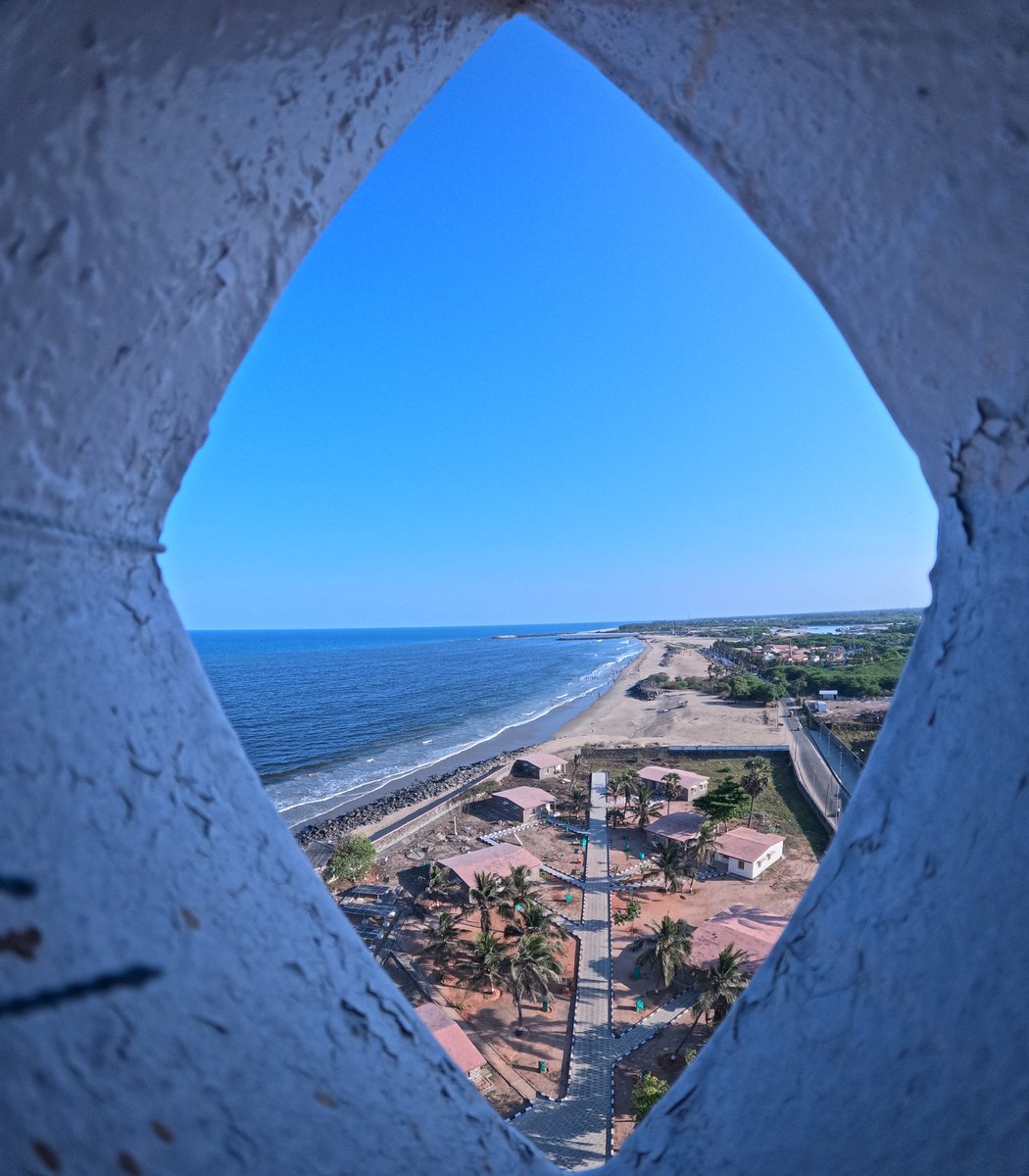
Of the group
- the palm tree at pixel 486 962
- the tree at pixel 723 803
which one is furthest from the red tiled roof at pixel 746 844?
the palm tree at pixel 486 962

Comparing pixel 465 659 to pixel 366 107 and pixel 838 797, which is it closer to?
pixel 838 797

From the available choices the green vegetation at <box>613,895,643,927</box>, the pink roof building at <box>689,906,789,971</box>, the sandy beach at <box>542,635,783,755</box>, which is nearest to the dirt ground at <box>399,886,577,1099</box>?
the green vegetation at <box>613,895,643,927</box>

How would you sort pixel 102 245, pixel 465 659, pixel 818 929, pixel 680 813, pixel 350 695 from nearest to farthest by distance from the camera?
pixel 102 245
pixel 818 929
pixel 680 813
pixel 350 695
pixel 465 659

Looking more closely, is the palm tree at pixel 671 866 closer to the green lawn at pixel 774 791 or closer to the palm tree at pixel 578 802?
the green lawn at pixel 774 791

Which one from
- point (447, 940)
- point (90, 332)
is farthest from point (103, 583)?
point (447, 940)

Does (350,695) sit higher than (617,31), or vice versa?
(617,31)

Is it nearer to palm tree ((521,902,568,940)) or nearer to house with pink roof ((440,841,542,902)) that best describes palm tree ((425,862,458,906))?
house with pink roof ((440,841,542,902))

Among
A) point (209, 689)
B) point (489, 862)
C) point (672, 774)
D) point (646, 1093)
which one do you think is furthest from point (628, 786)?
point (209, 689)

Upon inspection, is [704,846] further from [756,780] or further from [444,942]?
[444,942]
